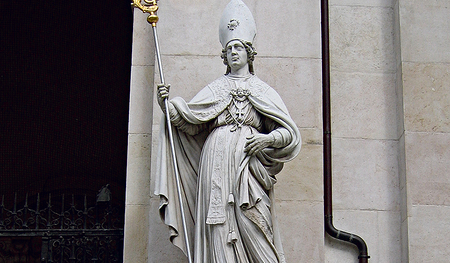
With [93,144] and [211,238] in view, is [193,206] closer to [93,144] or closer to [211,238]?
[211,238]

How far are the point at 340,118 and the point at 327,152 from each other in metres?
0.47

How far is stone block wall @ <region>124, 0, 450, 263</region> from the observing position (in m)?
10.1

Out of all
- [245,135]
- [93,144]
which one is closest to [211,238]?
[245,135]

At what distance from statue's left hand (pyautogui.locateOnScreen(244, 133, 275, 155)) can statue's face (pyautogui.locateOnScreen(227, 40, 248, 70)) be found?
72cm

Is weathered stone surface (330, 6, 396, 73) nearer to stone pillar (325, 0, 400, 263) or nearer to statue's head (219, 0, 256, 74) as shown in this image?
stone pillar (325, 0, 400, 263)

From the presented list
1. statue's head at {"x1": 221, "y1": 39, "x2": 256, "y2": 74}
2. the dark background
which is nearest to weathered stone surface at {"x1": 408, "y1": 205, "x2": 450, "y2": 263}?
statue's head at {"x1": 221, "y1": 39, "x2": 256, "y2": 74}

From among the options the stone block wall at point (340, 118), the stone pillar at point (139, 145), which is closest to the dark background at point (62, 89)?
the stone pillar at point (139, 145)

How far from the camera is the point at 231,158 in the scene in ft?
29.1

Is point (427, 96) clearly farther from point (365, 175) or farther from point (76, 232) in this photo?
point (76, 232)

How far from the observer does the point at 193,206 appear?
913 centimetres

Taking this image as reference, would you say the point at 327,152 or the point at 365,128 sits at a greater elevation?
the point at 365,128

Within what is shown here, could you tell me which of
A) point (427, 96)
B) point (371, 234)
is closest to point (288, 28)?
point (427, 96)

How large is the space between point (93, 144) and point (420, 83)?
5.05 m

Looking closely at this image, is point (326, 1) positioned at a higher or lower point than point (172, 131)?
higher
